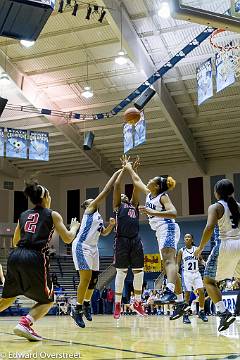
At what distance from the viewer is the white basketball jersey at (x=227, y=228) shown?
194 inches

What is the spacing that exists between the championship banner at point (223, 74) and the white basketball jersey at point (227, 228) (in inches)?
286

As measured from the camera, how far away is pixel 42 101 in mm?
19047

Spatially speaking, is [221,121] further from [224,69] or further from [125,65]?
[224,69]

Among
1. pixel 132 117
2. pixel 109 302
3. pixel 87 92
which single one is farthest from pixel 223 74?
pixel 109 302

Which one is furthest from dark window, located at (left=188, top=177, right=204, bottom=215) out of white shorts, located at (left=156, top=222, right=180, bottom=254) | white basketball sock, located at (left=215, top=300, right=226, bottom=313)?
white basketball sock, located at (left=215, top=300, right=226, bottom=313)

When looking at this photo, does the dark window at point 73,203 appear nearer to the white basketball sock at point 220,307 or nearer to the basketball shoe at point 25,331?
the white basketball sock at point 220,307

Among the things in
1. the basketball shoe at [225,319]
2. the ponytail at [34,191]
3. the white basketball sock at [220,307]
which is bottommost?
the basketball shoe at [225,319]

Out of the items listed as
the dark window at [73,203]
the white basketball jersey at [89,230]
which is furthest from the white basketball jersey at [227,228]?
the dark window at [73,203]

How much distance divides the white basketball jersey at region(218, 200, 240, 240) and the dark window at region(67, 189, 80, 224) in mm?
24729

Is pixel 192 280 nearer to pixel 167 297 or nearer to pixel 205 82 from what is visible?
pixel 167 297

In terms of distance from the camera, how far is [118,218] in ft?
24.1

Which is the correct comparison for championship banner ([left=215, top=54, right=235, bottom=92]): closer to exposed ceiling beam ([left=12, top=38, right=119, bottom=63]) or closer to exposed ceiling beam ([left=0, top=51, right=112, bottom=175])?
exposed ceiling beam ([left=12, top=38, right=119, bottom=63])

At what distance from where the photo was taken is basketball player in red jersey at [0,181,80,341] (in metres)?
4.00

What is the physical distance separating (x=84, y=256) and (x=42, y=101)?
44.0 feet
